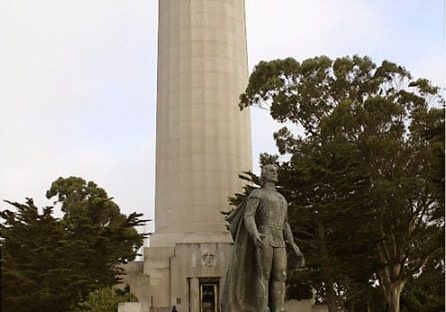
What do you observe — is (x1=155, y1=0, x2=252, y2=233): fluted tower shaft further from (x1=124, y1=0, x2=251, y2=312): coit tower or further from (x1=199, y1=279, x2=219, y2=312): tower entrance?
(x1=199, y1=279, x2=219, y2=312): tower entrance

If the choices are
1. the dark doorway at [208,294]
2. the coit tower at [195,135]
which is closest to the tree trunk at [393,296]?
the coit tower at [195,135]

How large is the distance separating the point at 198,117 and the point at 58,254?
11753 millimetres

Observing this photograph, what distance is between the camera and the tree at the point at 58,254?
22781 millimetres

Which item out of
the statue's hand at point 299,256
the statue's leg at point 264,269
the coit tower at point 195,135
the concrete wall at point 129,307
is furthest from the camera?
the coit tower at point 195,135

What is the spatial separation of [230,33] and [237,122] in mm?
4496

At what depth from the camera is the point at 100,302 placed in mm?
24438

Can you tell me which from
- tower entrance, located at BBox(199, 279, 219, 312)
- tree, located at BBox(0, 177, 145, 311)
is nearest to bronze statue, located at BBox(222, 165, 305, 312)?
tree, located at BBox(0, 177, 145, 311)

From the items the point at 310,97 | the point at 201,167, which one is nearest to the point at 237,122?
the point at 201,167

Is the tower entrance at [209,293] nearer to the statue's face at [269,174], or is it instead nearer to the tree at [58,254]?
the tree at [58,254]

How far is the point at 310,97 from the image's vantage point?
28.1m

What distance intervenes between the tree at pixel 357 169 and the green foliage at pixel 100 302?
681 centimetres

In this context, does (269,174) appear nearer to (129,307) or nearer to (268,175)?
(268,175)

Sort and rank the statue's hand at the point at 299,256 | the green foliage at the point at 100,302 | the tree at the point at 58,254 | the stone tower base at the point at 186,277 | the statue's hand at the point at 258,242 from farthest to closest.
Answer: the stone tower base at the point at 186,277 → the green foliage at the point at 100,302 → the tree at the point at 58,254 → the statue's hand at the point at 299,256 → the statue's hand at the point at 258,242

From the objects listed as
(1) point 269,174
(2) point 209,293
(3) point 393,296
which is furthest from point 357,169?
(1) point 269,174
